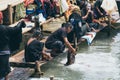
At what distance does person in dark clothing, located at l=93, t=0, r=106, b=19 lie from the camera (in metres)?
17.3

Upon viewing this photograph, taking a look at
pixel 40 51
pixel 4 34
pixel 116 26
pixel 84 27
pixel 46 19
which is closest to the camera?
pixel 4 34

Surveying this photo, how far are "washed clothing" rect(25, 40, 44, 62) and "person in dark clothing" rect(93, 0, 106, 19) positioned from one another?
19.6 feet

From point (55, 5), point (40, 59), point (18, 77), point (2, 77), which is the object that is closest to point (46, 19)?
point (55, 5)

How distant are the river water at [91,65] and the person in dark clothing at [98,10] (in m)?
1.57

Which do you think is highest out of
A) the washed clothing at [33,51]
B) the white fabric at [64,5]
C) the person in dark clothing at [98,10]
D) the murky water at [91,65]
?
the white fabric at [64,5]

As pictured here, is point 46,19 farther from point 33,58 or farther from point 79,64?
point 33,58

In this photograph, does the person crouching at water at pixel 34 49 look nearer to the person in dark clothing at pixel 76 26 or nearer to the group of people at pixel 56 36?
the group of people at pixel 56 36

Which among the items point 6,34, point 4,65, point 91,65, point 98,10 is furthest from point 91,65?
point 6,34

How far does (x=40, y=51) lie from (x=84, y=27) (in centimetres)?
392

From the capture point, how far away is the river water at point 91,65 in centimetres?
1239

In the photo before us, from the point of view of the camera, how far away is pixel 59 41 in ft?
42.8

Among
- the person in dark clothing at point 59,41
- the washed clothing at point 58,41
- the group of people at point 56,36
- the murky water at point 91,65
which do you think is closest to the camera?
the group of people at point 56,36

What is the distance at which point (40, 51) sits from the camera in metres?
12.0

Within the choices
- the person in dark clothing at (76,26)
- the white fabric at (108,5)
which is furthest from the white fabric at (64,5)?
the white fabric at (108,5)
